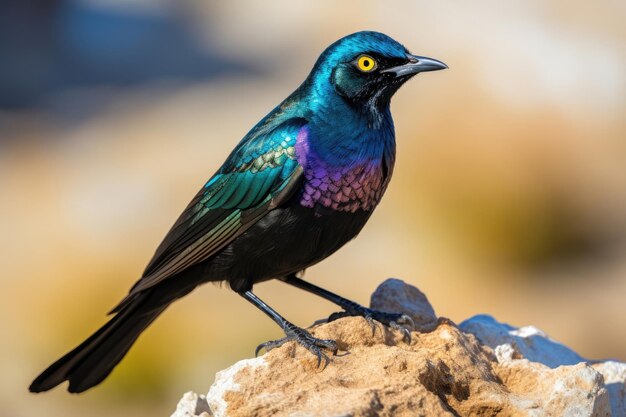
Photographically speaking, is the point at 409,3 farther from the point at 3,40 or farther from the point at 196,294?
the point at 3,40

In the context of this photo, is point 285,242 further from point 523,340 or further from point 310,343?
point 523,340

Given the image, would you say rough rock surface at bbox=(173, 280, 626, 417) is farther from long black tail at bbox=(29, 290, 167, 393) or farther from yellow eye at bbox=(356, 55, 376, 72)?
yellow eye at bbox=(356, 55, 376, 72)

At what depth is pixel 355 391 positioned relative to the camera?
4.35 meters

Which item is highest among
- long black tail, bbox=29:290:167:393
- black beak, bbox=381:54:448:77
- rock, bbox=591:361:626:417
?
black beak, bbox=381:54:448:77

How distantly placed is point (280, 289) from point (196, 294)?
82cm

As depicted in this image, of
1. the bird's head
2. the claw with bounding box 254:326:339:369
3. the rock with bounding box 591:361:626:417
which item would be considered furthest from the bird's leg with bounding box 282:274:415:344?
the rock with bounding box 591:361:626:417

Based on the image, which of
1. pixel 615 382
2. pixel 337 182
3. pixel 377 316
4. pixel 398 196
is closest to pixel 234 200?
pixel 337 182

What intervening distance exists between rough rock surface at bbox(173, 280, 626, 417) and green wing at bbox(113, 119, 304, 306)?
0.81 meters

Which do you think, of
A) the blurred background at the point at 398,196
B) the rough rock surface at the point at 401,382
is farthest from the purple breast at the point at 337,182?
the blurred background at the point at 398,196

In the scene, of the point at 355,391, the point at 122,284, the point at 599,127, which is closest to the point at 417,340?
the point at 355,391

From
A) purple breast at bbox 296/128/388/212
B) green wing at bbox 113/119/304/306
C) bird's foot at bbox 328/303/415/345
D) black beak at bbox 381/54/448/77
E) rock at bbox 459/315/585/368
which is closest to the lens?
bird's foot at bbox 328/303/415/345

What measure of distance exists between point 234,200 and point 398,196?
18.3ft

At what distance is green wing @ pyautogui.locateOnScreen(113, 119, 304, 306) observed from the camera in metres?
5.55

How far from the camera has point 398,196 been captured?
11.1m
